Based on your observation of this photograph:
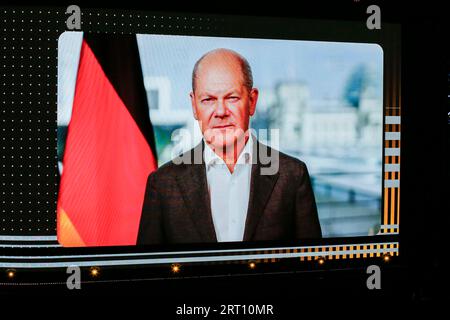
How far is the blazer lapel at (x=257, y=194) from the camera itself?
3.08 metres

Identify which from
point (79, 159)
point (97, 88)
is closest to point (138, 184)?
point (79, 159)

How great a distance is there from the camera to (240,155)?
312 cm

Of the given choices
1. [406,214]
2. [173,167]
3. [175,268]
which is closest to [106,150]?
[173,167]

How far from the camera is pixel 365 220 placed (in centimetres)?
329

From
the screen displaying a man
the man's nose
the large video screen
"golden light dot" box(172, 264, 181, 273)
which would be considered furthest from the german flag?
the man's nose

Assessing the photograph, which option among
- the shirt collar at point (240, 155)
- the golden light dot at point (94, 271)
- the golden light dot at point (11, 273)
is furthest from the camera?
the shirt collar at point (240, 155)

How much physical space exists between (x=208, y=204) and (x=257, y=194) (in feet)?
0.95

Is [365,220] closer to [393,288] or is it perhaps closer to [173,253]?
[393,288]

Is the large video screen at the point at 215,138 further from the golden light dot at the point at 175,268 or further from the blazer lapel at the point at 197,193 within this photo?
the golden light dot at the point at 175,268

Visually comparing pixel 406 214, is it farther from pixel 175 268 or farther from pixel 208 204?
pixel 175 268

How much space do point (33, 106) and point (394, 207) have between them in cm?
220

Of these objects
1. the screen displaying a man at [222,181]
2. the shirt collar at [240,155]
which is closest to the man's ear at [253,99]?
the screen displaying a man at [222,181]

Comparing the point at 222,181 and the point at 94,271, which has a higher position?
the point at 222,181
